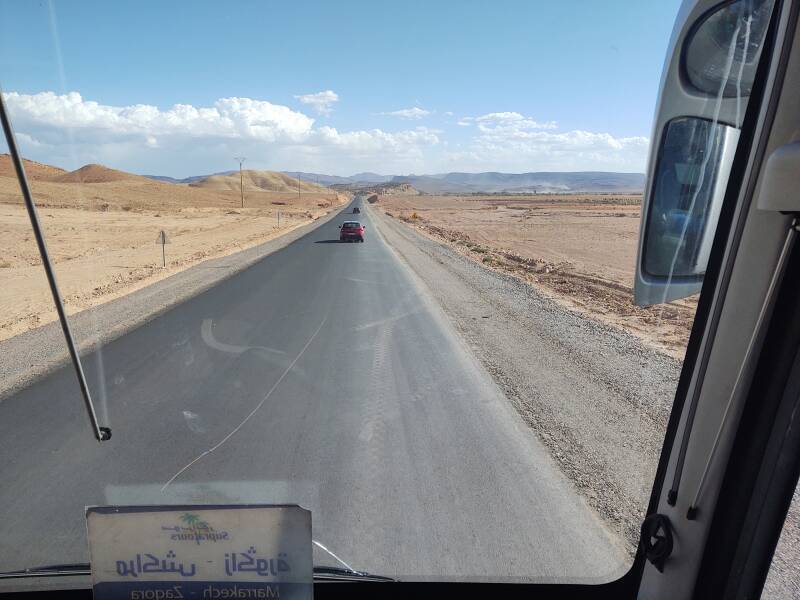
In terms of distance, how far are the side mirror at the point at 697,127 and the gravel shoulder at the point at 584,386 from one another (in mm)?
2198

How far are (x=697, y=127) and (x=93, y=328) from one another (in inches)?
445

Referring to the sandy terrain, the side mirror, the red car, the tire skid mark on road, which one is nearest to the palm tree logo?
the side mirror

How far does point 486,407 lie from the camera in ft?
23.1

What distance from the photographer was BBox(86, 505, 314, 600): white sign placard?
2.38 m

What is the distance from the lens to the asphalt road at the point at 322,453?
377 centimetres

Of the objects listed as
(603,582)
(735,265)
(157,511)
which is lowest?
(603,582)

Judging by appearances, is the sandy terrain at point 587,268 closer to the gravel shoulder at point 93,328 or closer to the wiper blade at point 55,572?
the wiper blade at point 55,572

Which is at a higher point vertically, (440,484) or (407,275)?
(440,484)

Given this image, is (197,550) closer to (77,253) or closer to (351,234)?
(77,253)

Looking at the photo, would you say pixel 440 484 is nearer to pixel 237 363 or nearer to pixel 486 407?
pixel 486 407

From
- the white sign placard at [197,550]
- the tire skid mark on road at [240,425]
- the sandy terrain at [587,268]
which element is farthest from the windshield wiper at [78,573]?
the sandy terrain at [587,268]

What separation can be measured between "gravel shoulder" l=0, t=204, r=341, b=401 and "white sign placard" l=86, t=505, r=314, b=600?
6.00 m

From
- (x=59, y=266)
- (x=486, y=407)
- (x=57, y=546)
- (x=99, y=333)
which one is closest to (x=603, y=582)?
(x=57, y=546)

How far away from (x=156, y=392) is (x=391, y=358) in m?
3.28
